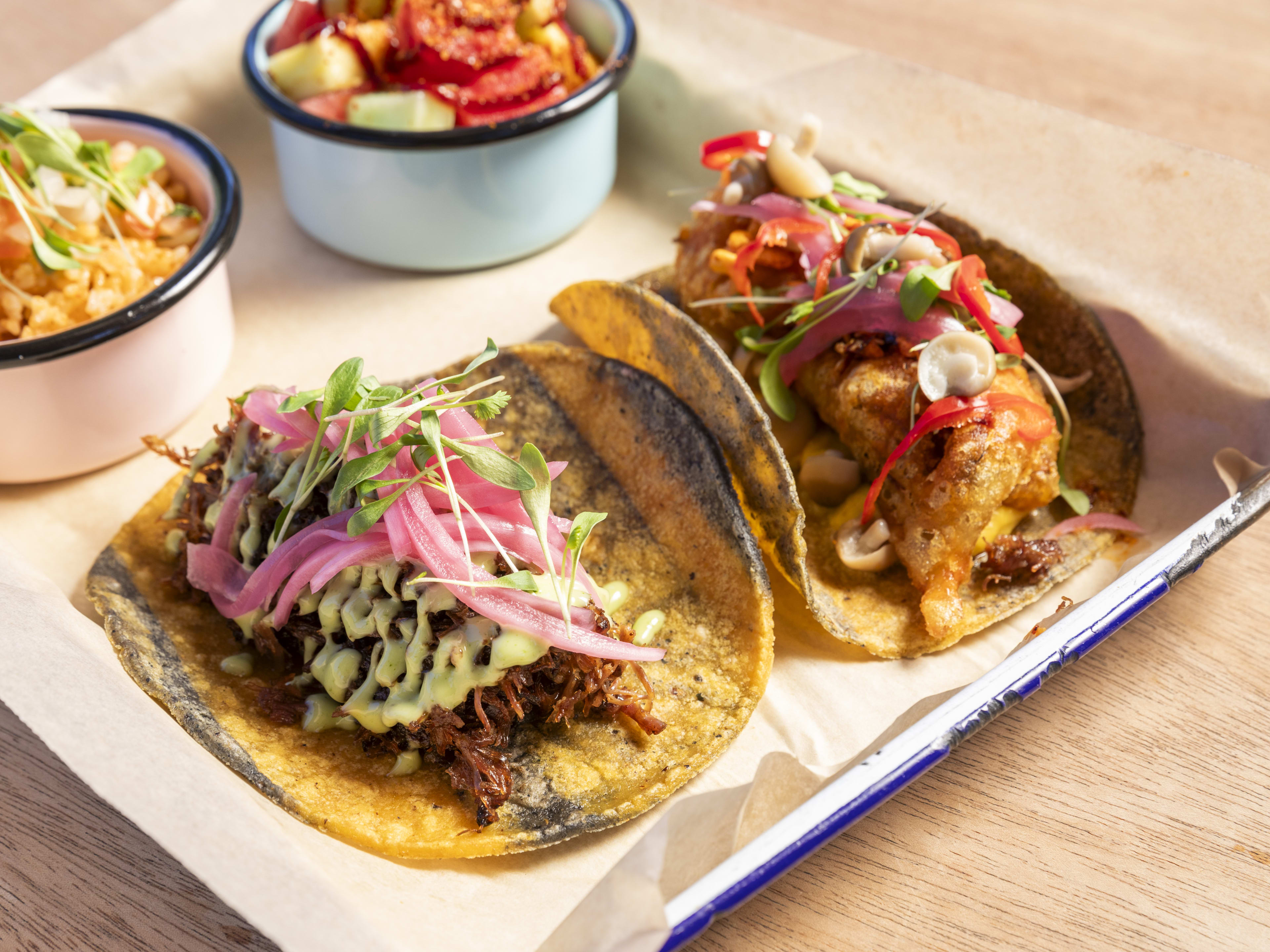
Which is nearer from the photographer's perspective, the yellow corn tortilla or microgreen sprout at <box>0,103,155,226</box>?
the yellow corn tortilla

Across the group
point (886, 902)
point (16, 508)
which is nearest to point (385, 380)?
point (16, 508)

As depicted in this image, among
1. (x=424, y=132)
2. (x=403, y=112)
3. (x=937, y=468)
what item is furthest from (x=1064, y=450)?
(x=403, y=112)

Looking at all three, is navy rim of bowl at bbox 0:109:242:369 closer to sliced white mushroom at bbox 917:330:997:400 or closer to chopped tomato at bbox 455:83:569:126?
chopped tomato at bbox 455:83:569:126

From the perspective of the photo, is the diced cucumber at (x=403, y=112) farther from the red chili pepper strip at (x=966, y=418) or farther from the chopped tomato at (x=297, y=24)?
the red chili pepper strip at (x=966, y=418)

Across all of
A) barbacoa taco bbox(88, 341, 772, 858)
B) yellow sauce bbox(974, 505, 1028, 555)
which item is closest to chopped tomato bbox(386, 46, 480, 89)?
barbacoa taco bbox(88, 341, 772, 858)

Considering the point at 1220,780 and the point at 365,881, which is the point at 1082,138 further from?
the point at 365,881

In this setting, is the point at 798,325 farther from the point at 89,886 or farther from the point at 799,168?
the point at 89,886

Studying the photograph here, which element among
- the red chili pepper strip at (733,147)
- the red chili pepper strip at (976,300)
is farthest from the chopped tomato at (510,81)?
the red chili pepper strip at (976,300)
